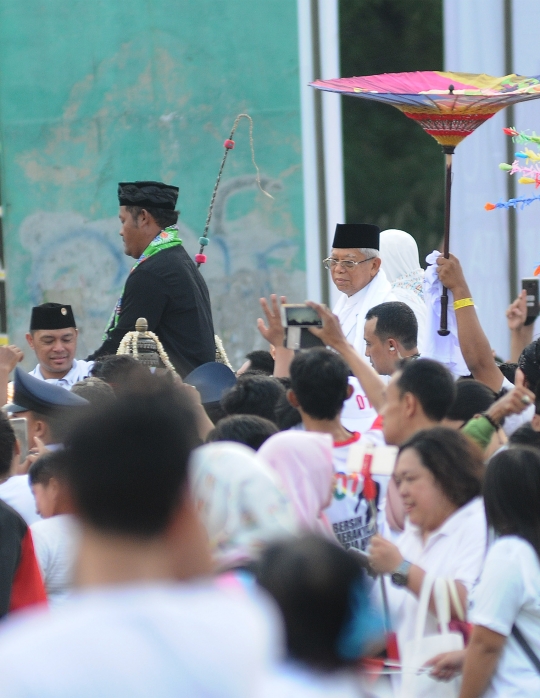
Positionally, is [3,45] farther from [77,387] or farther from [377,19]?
[77,387]

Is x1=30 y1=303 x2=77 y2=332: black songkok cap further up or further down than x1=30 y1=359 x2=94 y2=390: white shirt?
further up

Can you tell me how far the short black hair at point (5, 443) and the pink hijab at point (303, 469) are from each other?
0.65 meters

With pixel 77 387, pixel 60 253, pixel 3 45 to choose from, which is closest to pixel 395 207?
pixel 60 253

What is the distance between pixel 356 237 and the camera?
5.90 metres

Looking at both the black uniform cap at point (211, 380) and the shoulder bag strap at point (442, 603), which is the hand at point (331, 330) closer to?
the black uniform cap at point (211, 380)

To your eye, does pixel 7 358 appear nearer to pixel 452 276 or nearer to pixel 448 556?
pixel 452 276

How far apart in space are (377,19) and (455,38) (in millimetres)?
600

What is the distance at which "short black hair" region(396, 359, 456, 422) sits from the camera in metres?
3.38

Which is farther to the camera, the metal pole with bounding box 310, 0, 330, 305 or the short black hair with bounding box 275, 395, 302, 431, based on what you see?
the metal pole with bounding box 310, 0, 330, 305

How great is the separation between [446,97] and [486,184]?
302 cm

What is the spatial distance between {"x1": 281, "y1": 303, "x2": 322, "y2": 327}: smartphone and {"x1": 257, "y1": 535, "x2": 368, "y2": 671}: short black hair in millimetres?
2448

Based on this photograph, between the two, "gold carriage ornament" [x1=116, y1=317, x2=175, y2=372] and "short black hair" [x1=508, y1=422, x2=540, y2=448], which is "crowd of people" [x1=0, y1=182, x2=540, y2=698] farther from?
"gold carriage ornament" [x1=116, y1=317, x2=175, y2=372]

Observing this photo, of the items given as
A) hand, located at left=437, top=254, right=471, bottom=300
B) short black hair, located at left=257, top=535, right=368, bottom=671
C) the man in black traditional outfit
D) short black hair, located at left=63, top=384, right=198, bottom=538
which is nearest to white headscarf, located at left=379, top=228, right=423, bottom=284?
the man in black traditional outfit

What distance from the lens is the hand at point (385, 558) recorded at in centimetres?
273
